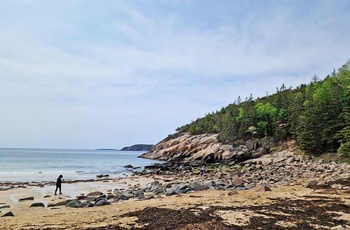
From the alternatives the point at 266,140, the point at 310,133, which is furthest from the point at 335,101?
the point at 266,140

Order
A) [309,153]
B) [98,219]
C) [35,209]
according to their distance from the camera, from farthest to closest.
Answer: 1. [309,153]
2. [35,209]
3. [98,219]

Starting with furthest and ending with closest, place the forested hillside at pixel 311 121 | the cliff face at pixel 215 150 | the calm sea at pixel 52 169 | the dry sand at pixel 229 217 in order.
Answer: the cliff face at pixel 215 150
the forested hillside at pixel 311 121
the calm sea at pixel 52 169
the dry sand at pixel 229 217

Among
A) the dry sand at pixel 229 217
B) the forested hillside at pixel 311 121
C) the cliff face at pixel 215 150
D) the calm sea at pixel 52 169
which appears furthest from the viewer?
the cliff face at pixel 215 150

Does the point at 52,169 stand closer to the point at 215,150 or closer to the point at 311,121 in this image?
the point at 215,150

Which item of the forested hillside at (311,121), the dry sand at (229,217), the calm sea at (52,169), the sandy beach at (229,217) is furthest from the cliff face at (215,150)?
the dry sand at (229,217)

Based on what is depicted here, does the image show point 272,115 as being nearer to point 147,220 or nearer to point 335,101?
point 335,101

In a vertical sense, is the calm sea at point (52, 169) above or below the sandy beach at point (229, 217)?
below

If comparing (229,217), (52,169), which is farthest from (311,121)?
(52,169)

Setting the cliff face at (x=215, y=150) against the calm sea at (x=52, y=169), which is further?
the cliff face at (x=215, y=150)

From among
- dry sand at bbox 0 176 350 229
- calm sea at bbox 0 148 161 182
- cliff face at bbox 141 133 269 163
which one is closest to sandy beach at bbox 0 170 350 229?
dry sand at bbox 0 176 350 229

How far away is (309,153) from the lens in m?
48.8

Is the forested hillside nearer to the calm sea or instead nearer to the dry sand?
the dry sand

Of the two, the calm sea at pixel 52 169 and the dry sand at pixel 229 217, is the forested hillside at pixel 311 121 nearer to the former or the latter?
the dry sand at pixel 229 217

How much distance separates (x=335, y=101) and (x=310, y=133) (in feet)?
22.9
